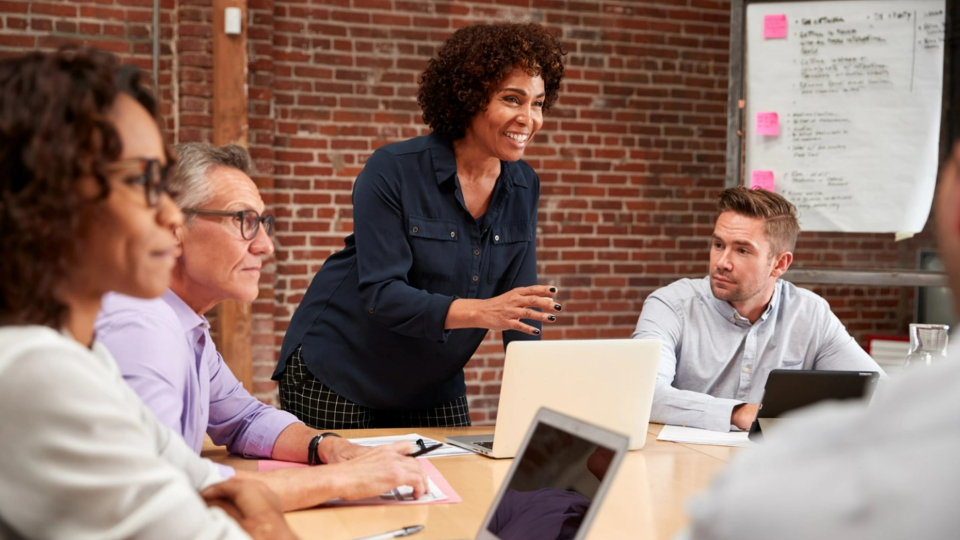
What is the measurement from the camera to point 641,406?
1.95 meters

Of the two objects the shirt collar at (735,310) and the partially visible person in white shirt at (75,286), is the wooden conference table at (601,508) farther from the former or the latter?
the shirt collar at (735,310)

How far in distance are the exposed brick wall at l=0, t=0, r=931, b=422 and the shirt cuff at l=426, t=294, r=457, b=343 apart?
225 centimetres

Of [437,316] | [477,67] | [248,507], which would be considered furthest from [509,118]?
[248,507]

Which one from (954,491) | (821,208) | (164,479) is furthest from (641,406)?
(821,208)

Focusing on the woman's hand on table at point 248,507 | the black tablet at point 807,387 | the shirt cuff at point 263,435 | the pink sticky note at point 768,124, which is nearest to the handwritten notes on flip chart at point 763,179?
the pink sticky note at point 768,124

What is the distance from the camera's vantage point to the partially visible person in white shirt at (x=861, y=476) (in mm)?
552

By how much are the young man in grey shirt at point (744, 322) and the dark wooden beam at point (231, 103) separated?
7.48 ft

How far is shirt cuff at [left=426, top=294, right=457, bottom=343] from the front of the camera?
2152 mm

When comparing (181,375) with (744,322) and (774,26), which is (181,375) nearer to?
(744,322)

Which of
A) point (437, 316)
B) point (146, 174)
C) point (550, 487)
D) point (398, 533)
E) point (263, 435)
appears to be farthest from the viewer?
point (437, 316)

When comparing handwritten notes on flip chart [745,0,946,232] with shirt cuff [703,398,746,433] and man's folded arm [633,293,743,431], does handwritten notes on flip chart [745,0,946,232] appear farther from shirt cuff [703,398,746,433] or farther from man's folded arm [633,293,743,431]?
shirt cuff [703,398,746,433]

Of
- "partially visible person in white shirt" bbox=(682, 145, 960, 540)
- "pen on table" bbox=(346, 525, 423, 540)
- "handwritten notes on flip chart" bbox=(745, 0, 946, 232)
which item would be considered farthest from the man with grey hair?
"handwritten notes on flip chart" bbox=(745, 0, 946, 232)

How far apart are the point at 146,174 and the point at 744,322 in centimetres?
211

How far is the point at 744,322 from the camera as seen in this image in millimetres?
2674
